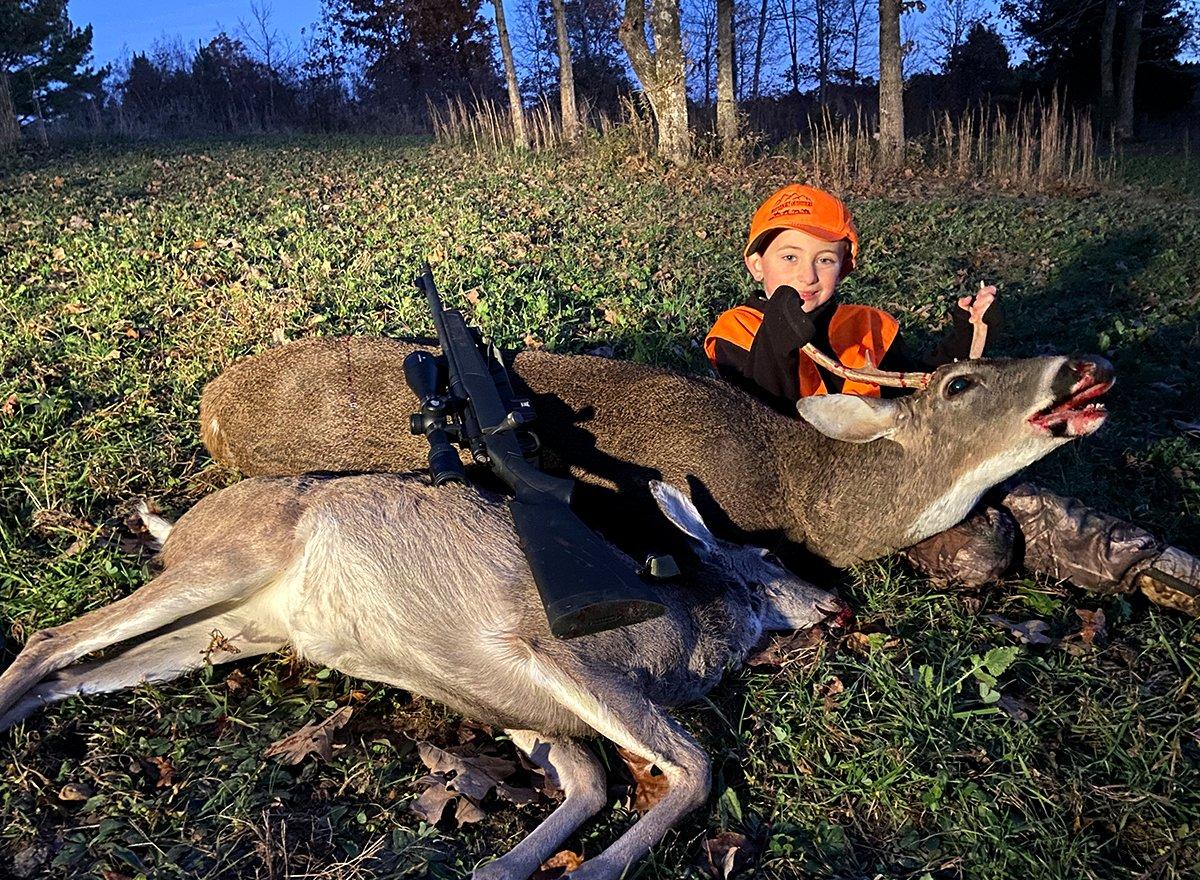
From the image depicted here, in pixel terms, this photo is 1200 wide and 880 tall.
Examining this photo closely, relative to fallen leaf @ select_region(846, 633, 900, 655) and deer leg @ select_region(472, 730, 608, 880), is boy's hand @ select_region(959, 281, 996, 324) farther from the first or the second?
deer leg @ select_region(472, 730, 608, 880)

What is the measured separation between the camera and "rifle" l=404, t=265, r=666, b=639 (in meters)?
2.46

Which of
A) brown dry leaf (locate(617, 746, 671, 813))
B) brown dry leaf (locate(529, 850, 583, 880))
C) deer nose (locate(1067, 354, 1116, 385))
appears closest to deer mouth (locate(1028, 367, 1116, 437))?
deer nose (locate(1067, 354, 1116, 385))

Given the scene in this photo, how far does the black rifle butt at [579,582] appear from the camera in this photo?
243 centimetres

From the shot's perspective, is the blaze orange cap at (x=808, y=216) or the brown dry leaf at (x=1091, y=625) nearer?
the brown dry leaf at (x=1091, y=625)

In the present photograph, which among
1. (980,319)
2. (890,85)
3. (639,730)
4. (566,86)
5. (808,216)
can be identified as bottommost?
(639,730)

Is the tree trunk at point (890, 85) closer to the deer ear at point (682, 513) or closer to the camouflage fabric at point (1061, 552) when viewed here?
the camouflage fabric at point (1061, 552)

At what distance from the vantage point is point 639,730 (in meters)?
2.73

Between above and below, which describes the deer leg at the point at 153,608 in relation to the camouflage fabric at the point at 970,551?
above

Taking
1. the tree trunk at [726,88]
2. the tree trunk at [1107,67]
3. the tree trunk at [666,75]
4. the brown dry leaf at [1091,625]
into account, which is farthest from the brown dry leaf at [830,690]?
the tree trunk at [1107,67]

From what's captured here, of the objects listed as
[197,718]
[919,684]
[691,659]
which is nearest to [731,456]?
[691,659]

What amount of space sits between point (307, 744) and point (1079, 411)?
2.88 meters

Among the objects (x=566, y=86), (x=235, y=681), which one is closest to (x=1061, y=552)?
(x=235, y=681)

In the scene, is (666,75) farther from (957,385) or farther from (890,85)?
(957,385)

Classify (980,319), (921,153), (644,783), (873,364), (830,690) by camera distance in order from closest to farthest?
(644,783) → (830,690) → (980,319) → (873,364) → (921,153)
